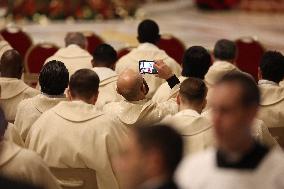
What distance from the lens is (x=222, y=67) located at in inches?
276

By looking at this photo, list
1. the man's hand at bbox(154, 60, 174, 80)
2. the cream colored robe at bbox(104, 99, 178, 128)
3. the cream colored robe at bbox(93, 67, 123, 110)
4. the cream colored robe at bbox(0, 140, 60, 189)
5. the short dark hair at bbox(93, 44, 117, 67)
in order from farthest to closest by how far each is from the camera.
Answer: the short dark hair at bbox(93, 44, 117, 67) < the cream colored robe at bbox(93, 67, 123, 110) < the man's hand at bbox(154, 60, 174, 80) < the cream colored robe at bbox(104, 99, 178, 128) < the cream colored robe at bbox(0, 140, 60, 189)

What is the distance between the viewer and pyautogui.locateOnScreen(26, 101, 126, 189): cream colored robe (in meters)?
4.57

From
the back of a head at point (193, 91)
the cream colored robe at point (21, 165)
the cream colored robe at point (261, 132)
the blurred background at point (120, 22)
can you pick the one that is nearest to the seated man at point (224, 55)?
the cream colored robe at point (261, 132)

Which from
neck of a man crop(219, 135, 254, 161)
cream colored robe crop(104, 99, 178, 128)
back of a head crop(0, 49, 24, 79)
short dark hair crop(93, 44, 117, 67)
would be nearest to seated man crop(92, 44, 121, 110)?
short dark hair crop(93, 44, 117, 67)

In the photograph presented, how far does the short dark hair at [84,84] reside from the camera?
451 cm

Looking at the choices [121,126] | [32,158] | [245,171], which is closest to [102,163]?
[121,126]

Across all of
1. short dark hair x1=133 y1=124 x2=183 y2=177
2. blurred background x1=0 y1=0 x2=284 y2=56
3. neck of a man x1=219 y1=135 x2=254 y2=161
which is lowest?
blurred background x1=0 y1=0 x2=284 y2=56

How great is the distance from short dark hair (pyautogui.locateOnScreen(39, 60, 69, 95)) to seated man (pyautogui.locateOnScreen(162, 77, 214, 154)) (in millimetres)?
1002

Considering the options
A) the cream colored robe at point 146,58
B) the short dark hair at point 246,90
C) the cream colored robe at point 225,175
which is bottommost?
the cream colored robe at point 146,58

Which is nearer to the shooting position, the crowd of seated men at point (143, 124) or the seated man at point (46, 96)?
the crowd of seated men at point (143, 124)

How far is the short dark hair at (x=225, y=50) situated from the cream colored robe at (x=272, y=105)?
1.50 meters

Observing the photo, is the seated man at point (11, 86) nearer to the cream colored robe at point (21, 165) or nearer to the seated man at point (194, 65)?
the seated man at point (194, 65)

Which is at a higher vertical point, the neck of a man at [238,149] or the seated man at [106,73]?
the neck of a man at [238,149]

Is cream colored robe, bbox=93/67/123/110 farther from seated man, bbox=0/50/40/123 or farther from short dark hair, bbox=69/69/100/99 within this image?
short dark hair, bbox=69/69/100/99
